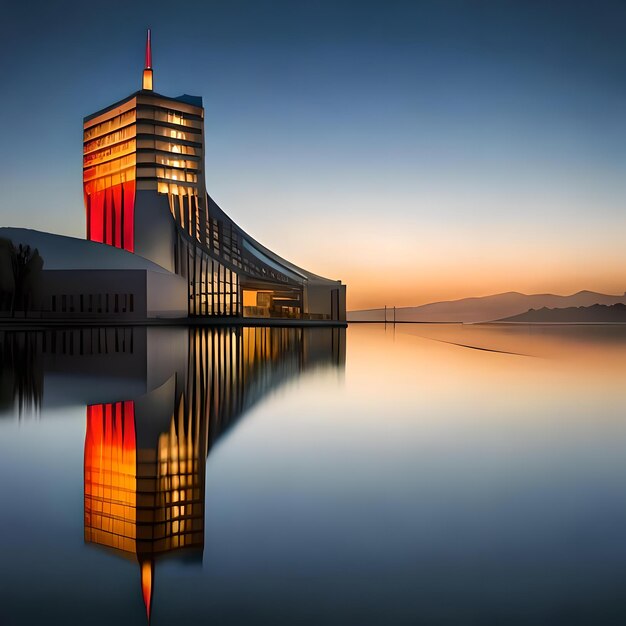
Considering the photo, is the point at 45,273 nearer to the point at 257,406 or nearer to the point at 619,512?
the point at 257,406

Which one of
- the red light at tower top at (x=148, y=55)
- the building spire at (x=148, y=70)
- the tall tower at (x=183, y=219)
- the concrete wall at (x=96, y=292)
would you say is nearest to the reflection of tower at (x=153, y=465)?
the concrete wall at (x=96, y=292)

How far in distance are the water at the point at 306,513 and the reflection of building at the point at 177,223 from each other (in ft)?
140

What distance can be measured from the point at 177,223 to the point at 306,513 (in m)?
56.3

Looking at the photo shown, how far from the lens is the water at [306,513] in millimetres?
2494

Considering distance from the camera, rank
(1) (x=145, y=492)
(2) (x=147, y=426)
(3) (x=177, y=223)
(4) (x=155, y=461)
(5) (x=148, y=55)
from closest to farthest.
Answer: (1) (x=145, y=492) → (4) (x=155, y=461) → (2) (x=147, y=426) → (3) (x=177, y=223) → (5) (x=148, y=55)

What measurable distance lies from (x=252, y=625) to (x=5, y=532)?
5.26 ft

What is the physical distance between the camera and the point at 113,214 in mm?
62156

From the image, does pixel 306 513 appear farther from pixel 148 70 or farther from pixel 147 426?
pixel 148 70

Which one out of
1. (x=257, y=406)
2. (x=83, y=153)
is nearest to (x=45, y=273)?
(x=83, y=153)

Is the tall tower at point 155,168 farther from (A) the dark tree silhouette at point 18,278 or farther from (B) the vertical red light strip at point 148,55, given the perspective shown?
(A) the dark tree silhouette at point 18,278

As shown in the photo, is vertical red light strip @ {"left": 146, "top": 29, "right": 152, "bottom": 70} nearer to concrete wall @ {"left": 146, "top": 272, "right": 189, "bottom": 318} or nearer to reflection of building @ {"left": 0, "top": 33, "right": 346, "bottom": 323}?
reflection of building @ {"left": 0, "top": 33, "right": 346, "bottom": 323}

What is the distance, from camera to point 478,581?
2672mm

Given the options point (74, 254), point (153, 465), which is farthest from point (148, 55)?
point (153, 465)

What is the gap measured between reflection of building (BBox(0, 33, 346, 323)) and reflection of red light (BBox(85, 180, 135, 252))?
98 mm
